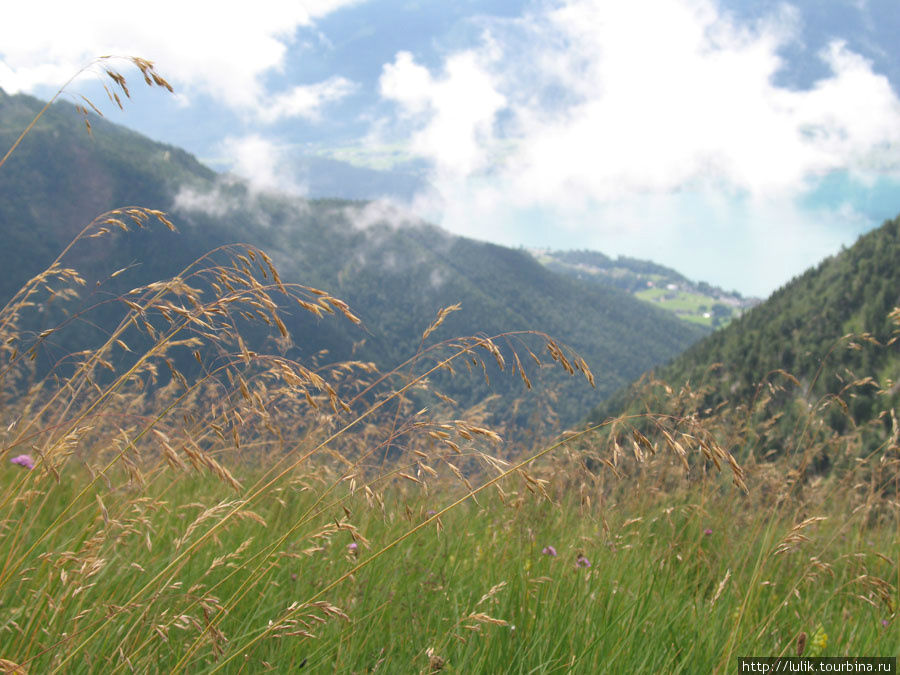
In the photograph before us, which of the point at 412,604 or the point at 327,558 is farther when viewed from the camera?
the point at 327,558

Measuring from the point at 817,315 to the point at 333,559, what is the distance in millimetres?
68393

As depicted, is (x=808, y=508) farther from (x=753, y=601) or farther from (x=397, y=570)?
(x=397, y=570)

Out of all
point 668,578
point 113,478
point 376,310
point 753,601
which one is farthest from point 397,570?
point 376,310

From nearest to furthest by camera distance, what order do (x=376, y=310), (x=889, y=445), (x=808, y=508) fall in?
1. (x=889, y=445)
2. (x=808, y=508)
3. (x=376, y=310)

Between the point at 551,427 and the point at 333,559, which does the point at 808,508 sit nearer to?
the point at 551,427

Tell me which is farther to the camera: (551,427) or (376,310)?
(376,310)

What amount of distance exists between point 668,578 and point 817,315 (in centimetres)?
6744

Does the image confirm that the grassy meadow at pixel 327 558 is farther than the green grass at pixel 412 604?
No

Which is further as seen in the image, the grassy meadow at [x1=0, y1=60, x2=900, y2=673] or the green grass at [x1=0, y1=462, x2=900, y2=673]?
the green grass at [x1=0, y1=462, x2=900, y2=673]

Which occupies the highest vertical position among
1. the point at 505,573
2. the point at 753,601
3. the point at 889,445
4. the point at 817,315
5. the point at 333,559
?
the point at 817,315

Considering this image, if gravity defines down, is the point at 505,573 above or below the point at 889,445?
below

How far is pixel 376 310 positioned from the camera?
188625mm

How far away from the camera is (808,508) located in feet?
14.6

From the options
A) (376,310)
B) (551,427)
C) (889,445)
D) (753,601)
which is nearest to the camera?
(753,601)
